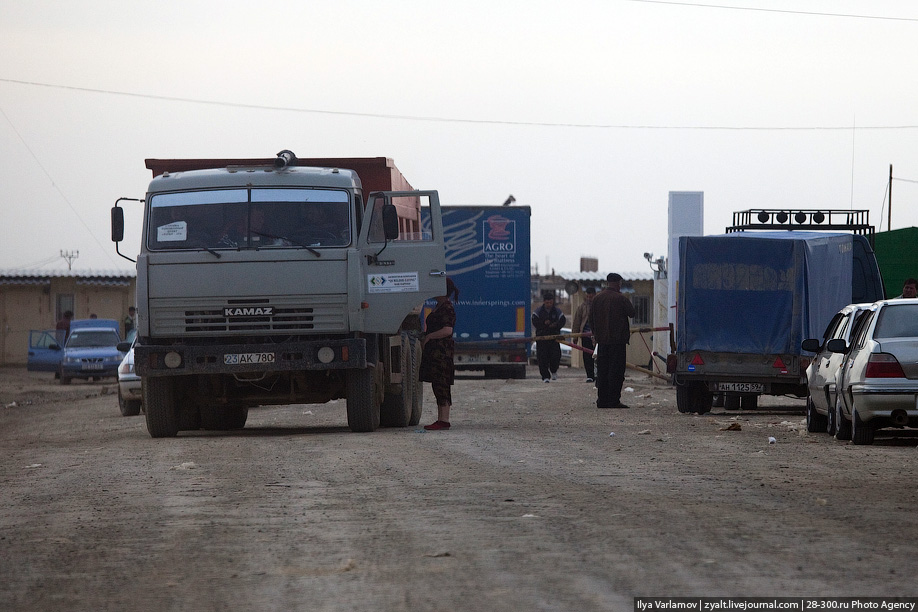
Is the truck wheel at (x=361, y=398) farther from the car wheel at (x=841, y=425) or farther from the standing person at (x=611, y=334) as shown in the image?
the standing person at (x=611, y=334)

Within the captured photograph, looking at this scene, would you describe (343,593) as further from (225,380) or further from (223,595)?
(225,380)

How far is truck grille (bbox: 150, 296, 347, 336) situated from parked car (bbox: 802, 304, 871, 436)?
5.45 meters

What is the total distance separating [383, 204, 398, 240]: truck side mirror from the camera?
13820 millimetres

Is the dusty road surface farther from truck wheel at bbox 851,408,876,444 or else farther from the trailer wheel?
the trailer wheel

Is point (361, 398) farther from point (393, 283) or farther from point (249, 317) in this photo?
point (249, 317)

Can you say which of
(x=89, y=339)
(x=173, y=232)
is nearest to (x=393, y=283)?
(x=173, y=232)

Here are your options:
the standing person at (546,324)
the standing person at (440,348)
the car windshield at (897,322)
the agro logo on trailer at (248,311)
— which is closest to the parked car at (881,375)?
the car windshield at (897,322)

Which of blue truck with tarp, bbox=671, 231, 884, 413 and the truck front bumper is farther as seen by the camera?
blue truck with tarp, bbox=671, 231, 884, 413

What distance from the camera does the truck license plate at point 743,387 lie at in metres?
18.6

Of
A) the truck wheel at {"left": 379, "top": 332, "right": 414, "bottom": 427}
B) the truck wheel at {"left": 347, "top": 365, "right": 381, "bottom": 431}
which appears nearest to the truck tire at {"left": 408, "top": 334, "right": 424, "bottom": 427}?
the truck wheel at {"left": 379, "top": 332, "right": 414, "bottom": 427}

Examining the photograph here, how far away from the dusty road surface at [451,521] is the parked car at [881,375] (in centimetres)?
32

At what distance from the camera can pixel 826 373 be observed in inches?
579

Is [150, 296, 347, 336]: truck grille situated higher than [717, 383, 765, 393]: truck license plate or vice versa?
[150, 296, 347, 336]: truck grille

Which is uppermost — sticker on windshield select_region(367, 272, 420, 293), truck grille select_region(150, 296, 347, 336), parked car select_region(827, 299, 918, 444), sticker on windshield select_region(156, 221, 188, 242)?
sticker on windshield select_region(156, 221, 188, 242)
